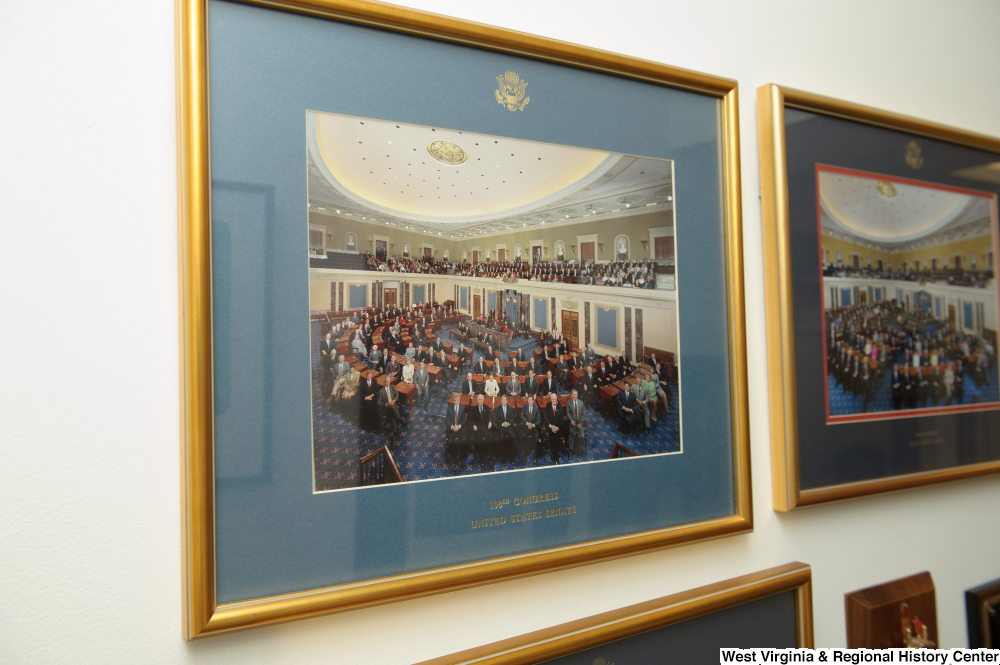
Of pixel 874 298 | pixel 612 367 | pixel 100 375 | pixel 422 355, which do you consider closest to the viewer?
pixel 100 375

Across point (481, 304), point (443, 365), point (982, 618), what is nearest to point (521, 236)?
point (481, 304)

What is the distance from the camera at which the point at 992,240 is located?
3.70 feet

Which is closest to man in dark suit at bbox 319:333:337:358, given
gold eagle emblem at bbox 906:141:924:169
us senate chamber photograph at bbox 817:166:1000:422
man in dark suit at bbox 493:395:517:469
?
man in dark suit at bbox 493:395:517:469

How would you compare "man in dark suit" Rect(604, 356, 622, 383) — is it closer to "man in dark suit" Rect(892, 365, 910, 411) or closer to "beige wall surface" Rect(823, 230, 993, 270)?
"beige wall surface" Rect(823, 230, 993, 270)

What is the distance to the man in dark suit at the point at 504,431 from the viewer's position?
704mm

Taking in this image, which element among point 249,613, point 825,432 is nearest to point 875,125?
point 825,432

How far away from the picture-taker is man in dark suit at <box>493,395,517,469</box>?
704mm

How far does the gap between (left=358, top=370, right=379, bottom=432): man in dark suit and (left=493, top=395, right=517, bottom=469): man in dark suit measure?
0.17m

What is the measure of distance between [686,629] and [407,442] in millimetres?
594

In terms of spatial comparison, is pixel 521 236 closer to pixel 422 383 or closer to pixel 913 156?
pixel 422 383

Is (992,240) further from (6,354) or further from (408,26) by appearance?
(6,354)

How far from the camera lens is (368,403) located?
2.09 ft

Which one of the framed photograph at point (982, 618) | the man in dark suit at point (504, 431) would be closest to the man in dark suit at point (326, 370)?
the man in dark suit at point (504, 431)

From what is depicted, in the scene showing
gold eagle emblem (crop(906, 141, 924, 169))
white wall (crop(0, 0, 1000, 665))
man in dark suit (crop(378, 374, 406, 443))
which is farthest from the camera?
gold eagle emblem (crop(906, 141, 924, 169))
